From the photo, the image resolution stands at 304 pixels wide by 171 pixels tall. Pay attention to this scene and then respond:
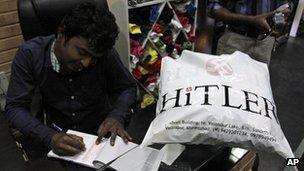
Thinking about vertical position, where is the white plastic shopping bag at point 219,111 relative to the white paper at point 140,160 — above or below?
above

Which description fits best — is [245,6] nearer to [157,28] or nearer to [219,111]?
[157,28]

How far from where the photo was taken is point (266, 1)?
1.79 meters

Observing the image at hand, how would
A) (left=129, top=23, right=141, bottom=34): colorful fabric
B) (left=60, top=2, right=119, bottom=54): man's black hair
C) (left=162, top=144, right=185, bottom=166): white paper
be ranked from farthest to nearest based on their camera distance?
(left=129, top=23, right=141, bottom=34): colorful fabric, (left=60, top=2, right=119, bottom=54): man's black hair, (left=162, top=144, right=185, bottom=166): white paper

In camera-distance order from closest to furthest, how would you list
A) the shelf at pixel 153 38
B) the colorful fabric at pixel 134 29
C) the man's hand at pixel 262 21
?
the man's hand at pixel 262 21
the colorful fabric at pixel 134 29
the shelf at pixel 153 38

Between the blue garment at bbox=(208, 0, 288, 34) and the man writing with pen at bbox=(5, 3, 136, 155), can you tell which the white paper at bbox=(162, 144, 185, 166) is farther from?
the blue garment at bbox=(208, 0, 288, 34)

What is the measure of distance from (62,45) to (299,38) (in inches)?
135

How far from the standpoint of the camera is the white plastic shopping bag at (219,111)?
0.88 metres

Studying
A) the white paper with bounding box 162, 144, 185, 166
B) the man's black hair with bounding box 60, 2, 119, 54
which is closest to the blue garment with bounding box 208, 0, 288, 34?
the man's black hair with bounding box 60, 2, 119, 54

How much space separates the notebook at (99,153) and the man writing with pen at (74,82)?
21 mm

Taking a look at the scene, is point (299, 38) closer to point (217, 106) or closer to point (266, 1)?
point (266, 1)

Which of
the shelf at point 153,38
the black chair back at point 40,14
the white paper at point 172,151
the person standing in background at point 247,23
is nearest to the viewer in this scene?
the white paper at point 172,151

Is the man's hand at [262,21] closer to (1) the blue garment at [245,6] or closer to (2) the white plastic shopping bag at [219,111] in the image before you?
(1) the blue garment at [245,6]

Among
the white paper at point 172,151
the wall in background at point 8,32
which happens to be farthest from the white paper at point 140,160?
the wall in background at point 8,32

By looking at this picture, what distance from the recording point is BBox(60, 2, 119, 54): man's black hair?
1.10 meters
